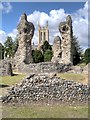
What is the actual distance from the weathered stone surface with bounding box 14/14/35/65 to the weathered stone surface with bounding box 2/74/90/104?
1036 inches

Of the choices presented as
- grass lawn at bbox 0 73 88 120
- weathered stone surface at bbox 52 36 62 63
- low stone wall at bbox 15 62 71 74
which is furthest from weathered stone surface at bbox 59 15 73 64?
grass lawn at bbox 0 73 88 120

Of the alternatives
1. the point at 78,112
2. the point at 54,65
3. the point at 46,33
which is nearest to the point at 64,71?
the point at 54,65

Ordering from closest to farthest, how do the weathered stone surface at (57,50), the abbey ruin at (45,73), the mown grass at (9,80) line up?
1. the abbey ruin at (45,73)
2. the mown grass at (9,80)
3. the weathered stone surface at (57,50)

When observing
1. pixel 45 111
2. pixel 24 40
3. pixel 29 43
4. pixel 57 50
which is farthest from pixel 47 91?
pixel 57 50

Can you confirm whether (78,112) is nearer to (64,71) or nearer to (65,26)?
(64,71)

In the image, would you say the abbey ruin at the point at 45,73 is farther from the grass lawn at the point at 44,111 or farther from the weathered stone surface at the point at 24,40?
the grass lawn at the point at 44,111

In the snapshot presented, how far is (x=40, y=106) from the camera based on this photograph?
13234mm

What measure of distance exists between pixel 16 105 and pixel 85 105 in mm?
3143

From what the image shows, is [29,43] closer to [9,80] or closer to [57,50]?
[57,50]

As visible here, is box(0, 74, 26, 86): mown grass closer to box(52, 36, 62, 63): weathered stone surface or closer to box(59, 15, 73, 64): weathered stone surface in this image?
box(59, 15, 73, 64): weathered stone surface

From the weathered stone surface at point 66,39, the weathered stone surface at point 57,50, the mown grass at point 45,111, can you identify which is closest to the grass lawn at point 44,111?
the mown grass at point 45,111

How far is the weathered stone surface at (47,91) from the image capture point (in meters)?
13.7

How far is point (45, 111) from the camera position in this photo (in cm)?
1195

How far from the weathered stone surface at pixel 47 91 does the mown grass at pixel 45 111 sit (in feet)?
1.67
